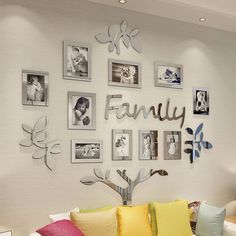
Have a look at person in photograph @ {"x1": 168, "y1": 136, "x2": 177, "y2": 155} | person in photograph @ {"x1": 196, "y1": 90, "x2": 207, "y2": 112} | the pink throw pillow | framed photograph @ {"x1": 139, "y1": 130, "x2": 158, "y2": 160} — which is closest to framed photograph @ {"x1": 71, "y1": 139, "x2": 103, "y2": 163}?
framed photograph @ {"x1": 139, "y1": 130, "x2": 158, "y2": 160}

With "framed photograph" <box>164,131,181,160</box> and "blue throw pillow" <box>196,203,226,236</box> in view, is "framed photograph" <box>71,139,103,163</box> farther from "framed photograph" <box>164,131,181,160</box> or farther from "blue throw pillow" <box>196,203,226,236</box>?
"blue throw pillow" <box>196,203,226,236</box>

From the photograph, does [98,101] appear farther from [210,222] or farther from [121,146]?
[210,222]

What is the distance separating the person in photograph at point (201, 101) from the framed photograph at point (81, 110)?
1363 millimetres

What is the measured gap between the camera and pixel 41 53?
3.34 metres

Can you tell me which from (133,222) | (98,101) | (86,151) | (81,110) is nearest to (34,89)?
(81,110)

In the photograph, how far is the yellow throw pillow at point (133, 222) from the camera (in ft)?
10.6

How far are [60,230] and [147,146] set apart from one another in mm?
1469

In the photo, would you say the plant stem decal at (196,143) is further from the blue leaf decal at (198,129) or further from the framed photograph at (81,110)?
the framed photograph at (81,110)

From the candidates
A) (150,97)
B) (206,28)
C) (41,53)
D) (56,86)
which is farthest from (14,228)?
(206,28)

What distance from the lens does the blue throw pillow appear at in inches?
134

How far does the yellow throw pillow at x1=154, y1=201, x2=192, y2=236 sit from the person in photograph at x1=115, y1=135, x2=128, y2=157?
619 mm

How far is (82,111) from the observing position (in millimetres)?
3502

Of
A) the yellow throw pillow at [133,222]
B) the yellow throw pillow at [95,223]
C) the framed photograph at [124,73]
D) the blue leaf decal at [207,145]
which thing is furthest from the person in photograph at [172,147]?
the yellow throw pillow at [95,223]

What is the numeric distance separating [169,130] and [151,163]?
0.44 metres
